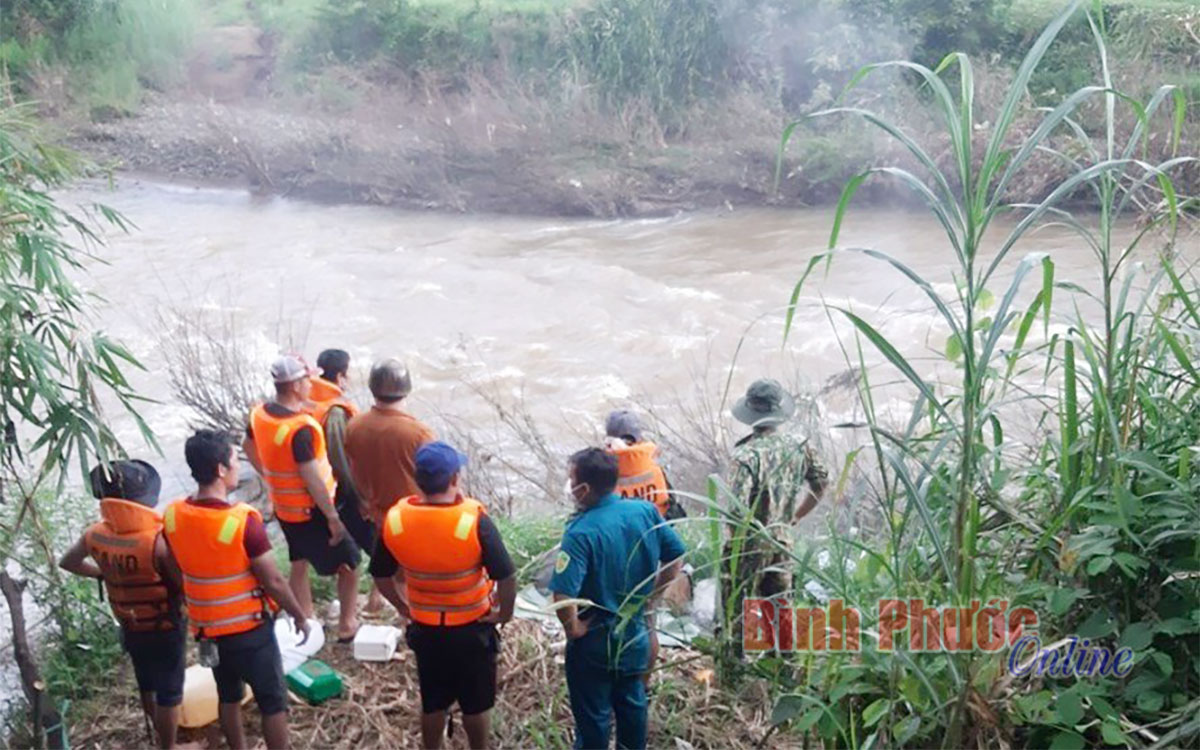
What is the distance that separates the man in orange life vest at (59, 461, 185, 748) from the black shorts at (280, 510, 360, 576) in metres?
0.92

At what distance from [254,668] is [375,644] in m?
0.88

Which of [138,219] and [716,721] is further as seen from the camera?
[138,219]

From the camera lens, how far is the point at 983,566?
3020 mm

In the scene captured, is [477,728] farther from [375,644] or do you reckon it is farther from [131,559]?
[131,559]

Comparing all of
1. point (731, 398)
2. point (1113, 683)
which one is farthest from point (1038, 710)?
point (731, 398)

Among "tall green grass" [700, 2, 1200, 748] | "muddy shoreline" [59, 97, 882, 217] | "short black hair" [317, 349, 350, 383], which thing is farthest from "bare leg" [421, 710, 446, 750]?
"muddy shoreline" [59, 97, 882, 217]

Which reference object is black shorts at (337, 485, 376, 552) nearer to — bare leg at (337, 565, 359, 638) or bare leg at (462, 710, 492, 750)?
bare leg at (337, 565, 359, 638)

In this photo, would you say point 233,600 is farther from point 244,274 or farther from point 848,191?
point 244,274

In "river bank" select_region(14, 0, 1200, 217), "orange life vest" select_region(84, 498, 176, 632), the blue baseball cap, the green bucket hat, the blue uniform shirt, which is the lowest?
"river bank" select_region(14, 0, 1200, 217)

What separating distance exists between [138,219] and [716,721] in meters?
17.4

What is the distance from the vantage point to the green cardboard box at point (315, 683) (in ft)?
15.9

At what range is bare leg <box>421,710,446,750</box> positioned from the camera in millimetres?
4207

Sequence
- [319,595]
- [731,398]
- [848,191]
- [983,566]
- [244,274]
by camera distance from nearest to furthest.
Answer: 1. [848,191]
2. [983,566]
3. [319,595]
4. [731,398]
5. [244,274]

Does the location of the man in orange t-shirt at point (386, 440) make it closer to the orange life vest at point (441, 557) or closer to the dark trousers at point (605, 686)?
the orange life vest at point (441, 557)
